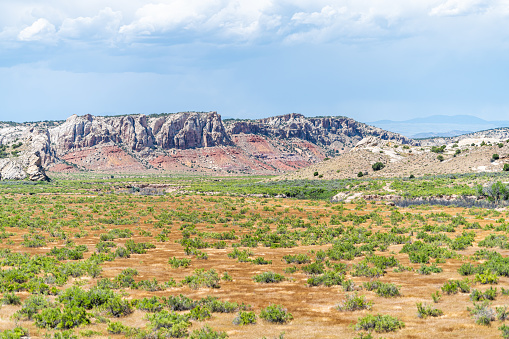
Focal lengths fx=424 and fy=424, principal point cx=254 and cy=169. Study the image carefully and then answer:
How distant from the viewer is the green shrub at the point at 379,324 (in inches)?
408

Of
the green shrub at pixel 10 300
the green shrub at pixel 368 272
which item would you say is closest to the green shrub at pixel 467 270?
the green shrub at pixel 368 272

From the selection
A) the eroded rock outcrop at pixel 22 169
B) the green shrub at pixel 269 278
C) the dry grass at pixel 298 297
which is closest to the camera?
the dry grass at pixel 298 297

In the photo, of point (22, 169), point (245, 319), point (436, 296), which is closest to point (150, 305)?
point (245, 319)

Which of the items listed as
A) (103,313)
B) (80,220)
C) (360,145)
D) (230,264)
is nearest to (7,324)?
(103,313)

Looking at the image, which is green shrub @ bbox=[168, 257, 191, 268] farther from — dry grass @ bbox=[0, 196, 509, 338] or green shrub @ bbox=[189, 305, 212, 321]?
green shrub @ bbox=[189, 305, 212, 321]

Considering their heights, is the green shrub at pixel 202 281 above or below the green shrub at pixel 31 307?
below

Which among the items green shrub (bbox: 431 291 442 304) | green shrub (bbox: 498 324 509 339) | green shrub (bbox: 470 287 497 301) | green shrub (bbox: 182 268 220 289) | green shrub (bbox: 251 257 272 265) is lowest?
green shrub (bbox: 251 257 272 265)

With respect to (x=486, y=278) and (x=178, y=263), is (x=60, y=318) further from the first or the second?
(x=486, y=278)

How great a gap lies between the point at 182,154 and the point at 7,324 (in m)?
182

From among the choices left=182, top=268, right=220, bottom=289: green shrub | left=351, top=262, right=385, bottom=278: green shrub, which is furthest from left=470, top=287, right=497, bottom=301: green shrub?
left=182, top=268, right=220, bottom=289: green shrub

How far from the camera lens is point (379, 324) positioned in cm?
1041

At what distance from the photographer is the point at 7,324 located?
1095 cm

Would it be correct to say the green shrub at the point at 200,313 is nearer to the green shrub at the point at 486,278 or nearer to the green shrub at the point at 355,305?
the green shrub at the point at 355,305

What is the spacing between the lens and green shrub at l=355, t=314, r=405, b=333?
10372 mm
